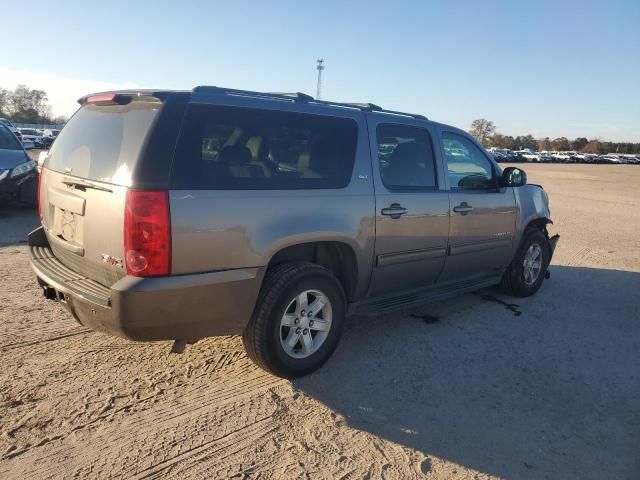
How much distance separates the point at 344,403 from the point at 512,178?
3.17 m

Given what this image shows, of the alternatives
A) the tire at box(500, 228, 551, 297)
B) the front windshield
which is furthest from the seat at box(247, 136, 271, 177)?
the front windshield

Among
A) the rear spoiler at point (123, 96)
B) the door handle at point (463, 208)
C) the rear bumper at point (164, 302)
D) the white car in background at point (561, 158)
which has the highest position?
the white car in background at point (561, 158)

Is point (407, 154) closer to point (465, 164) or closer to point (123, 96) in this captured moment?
point (465, 164)

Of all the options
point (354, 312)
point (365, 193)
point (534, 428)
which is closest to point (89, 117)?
point (365, 193)

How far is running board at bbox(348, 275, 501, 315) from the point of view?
4.10 meters

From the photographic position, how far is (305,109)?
145 inches

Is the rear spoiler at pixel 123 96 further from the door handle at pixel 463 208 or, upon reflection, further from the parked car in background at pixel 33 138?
the parked car in background at pixel 33 138

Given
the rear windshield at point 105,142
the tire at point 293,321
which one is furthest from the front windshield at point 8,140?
the tire at point 293,321

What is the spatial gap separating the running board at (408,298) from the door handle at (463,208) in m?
0.72

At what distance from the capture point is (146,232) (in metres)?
2.81

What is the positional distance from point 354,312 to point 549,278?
12.7 feet

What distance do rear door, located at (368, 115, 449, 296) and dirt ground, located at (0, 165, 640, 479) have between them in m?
0.59

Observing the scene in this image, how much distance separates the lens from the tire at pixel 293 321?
336 centimetres

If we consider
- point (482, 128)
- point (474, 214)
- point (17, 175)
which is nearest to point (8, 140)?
point (17, 175)
